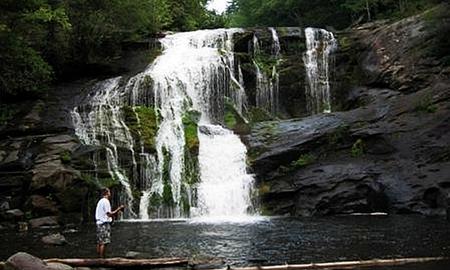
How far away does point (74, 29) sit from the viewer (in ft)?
111

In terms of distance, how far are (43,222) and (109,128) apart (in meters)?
7.03

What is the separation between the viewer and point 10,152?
25547 millimetres

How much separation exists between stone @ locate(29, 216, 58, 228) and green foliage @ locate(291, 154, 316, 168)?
34.8 feet

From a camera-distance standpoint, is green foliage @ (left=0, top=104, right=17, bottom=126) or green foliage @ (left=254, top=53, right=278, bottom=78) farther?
green foliage @ (left=254, top=53, right=278, bottom=78)

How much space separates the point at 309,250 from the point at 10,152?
52.4ft

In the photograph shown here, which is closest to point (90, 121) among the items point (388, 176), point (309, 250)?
point (388, 176)

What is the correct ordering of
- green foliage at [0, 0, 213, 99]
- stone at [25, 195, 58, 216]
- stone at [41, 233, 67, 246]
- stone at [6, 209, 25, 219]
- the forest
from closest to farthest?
1. stone at [41, 233, 67, 246]
2. stone at [6, 209, 25, 219]
3. stone at [25, 195, 58, 216]
4. green foliage at [0, 0, 213, 99]
5. the forest

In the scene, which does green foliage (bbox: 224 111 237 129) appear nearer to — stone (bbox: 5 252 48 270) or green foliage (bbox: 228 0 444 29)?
green foliage (bbox: 228 0 444 29)

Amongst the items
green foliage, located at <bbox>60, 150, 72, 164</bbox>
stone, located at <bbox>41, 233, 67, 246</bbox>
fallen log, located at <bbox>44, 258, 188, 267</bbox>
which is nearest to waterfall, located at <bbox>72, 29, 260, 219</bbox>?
green foliage, located at <bbox>60, 150, 72, 164</bbox>

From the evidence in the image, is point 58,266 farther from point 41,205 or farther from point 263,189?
point 263,189

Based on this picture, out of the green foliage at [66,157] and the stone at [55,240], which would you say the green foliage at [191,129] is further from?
the stone at [55,240]

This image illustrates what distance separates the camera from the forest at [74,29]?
26.8m

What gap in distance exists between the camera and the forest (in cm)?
2682

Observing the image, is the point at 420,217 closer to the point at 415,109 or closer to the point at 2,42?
the point at 415,109
